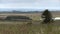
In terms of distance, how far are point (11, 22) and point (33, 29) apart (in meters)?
0.20

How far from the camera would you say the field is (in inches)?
34.0

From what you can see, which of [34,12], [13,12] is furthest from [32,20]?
[13,12]

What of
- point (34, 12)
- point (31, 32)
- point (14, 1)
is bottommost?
point (31, 32)

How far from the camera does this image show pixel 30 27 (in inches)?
35.8

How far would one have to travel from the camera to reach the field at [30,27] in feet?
2.84

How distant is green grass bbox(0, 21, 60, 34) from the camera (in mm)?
862

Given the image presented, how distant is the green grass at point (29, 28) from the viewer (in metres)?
0.86

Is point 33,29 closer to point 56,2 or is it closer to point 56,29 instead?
point 56,29

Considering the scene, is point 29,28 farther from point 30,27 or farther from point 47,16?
point 47,16

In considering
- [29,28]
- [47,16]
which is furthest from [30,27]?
[47,16]

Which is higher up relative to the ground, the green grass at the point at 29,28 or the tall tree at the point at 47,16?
the tall tree at the point at 47,16

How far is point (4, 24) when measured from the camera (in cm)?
91

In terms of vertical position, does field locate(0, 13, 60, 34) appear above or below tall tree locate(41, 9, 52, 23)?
below

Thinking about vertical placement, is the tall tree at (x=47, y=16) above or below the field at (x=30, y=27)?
above
